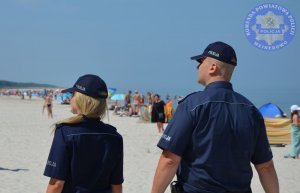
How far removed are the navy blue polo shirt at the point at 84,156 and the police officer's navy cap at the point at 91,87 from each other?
16 cm

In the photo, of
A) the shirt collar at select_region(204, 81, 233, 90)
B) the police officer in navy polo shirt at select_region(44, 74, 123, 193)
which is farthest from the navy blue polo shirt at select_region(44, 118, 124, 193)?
the shirt collar at select_region(204, 81, 233, 90)

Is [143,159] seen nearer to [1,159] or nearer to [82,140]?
[1,159]

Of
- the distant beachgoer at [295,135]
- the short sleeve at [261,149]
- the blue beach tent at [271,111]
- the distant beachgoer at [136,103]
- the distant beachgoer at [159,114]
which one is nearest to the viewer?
the short sleeve at [261,149]

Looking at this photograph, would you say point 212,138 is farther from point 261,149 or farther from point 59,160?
point 59,160

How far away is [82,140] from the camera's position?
3.03 meters

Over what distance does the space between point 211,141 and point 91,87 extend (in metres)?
0.78

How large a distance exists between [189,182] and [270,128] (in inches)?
497

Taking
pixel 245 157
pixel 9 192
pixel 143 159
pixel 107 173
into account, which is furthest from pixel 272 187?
pixel 143 159

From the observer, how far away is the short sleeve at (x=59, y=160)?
2.99m

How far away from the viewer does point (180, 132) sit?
2.94 meters

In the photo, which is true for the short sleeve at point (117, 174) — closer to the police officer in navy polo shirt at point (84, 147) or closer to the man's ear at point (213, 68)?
the police officer in navy polo shirt at point (84, 147)

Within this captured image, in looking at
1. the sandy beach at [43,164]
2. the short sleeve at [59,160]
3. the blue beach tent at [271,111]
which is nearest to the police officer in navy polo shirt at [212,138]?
the short sleeve at [59,160]

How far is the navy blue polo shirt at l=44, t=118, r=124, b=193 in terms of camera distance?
3002 millimetres

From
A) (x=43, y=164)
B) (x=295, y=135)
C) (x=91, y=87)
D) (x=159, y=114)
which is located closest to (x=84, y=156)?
(x=91, y=87)
